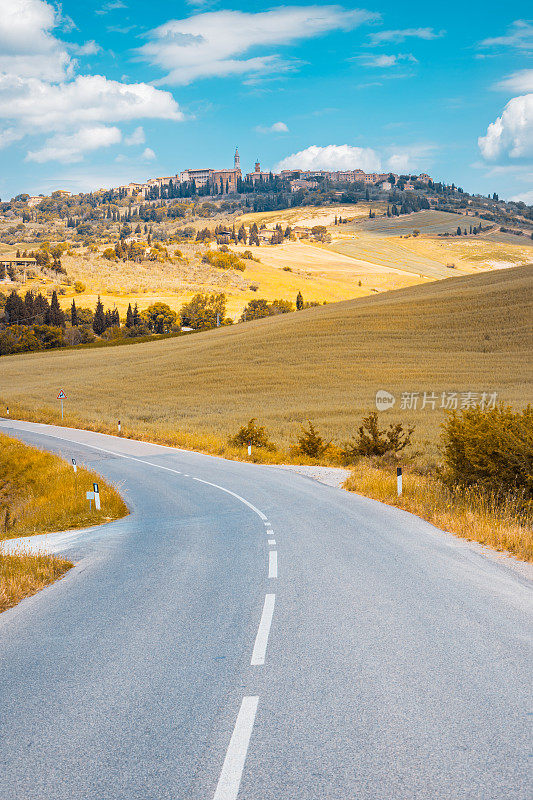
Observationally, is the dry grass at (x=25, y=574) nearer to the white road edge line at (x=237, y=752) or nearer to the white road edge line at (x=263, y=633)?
the white road edge line at (x=263, y=633)

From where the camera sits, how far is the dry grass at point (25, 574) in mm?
8455

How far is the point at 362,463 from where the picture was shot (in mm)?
24531

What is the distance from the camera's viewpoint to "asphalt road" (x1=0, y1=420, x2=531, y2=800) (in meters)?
4.07

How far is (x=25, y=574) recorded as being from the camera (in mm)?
9242

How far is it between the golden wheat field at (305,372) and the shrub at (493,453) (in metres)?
8.66

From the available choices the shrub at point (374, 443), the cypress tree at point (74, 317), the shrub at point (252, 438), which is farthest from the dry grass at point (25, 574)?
the cypress tree at point (74, 317)

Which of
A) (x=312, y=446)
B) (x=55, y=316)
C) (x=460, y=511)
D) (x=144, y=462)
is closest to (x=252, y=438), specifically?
(x=312, y=446)

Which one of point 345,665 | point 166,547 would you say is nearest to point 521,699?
point 345,665

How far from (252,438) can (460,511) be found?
61.3 ft

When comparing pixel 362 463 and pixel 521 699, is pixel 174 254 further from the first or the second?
pixel 521 699

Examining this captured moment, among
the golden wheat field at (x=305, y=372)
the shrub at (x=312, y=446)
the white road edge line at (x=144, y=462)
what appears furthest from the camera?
the golden wheat field at (x=305, y=372)

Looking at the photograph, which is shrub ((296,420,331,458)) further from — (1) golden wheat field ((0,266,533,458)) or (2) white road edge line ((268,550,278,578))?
(2) white road edge line ((268,550,278,578))

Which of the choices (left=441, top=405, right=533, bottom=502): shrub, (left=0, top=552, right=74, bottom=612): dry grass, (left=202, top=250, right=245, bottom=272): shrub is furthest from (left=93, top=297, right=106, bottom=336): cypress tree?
(left=0, top=552, right=74, bottom=612): dry grass

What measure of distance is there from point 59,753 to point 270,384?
50020mm
